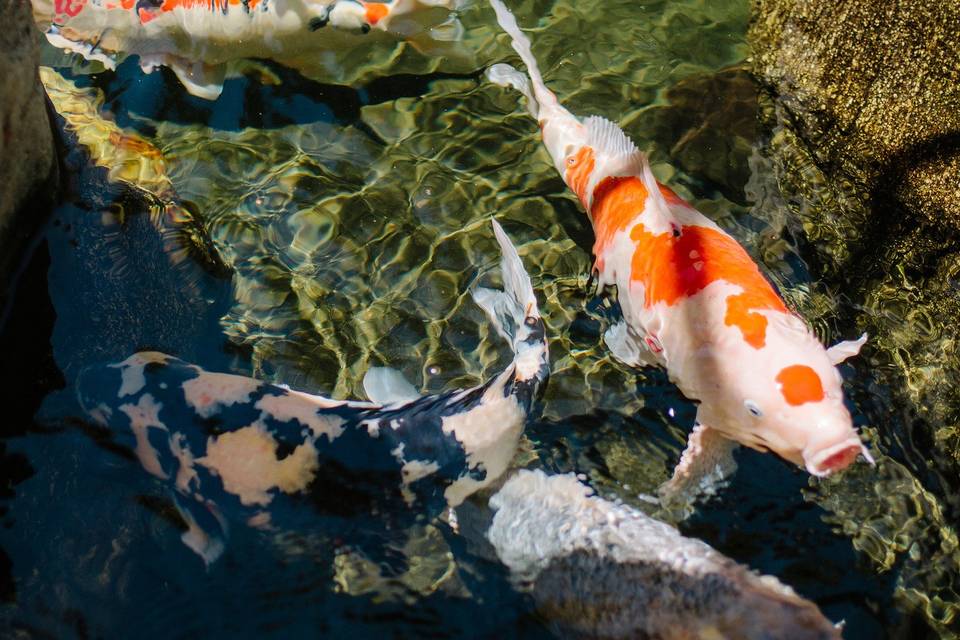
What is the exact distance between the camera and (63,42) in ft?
16.4

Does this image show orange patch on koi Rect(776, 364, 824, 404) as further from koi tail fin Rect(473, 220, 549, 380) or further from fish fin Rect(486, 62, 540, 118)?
fish fin Rect(486, 62, 540, 118)

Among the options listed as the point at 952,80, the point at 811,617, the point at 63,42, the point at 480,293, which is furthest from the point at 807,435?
the point at 63,42

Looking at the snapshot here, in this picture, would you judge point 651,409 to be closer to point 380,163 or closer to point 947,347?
point 947,347

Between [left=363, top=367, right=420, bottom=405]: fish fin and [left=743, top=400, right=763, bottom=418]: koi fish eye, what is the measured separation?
1.38 m

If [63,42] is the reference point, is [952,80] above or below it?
above

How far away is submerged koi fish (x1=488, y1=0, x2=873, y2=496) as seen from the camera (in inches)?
119

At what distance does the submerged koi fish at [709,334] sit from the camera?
303 centimetres

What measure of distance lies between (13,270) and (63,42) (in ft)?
6.90

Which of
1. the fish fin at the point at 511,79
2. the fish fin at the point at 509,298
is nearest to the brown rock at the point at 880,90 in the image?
the fish fin at the point at 511,79

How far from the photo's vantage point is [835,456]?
2965mm

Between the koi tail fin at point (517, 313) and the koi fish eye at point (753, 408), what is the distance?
2.61ft

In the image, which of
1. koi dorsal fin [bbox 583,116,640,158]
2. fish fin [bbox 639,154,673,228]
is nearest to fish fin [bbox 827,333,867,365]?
fish fin [bbox 639,154,673,228]

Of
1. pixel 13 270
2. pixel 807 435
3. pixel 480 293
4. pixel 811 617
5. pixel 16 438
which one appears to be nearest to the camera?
pixel 811 617

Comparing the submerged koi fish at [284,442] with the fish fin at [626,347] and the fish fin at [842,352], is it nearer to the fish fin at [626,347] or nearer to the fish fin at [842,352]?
the fish fin at [626,347]
